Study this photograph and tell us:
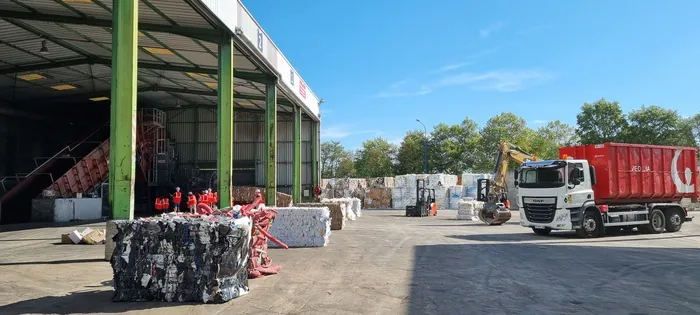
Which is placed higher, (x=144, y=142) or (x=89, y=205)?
(x=144, y=142)

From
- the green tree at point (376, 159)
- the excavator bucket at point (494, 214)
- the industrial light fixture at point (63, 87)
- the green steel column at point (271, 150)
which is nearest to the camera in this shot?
the green steel column at point (271, 150)

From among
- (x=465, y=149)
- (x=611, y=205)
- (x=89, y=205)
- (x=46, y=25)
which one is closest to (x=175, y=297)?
(x=46, y=25)

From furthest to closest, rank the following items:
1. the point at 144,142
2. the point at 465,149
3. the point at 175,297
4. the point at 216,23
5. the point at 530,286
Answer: the point at 465,149 → the point at 144,142 → the point at 216,23 → the point at 530,286 → the point at 175,297

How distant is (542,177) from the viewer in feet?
60.7

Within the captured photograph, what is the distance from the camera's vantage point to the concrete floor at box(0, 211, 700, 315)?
7.23m

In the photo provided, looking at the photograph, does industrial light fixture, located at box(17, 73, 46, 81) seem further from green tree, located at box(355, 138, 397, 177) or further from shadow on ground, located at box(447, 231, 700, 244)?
green tree, located at box(355, 138, 397, 177)

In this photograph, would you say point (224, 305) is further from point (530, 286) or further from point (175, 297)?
point (530, 286)

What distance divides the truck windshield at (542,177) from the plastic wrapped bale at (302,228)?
8400 mm

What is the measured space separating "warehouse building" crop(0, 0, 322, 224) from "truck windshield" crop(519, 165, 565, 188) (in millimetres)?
10268

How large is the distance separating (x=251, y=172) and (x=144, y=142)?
28.5ft

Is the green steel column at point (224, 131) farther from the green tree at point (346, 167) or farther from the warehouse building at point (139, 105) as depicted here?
the green tree at point (346, 167)

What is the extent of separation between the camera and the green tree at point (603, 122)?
5550 centimetres

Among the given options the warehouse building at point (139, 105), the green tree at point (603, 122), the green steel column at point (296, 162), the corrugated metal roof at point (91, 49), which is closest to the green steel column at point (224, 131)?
the warehouse building at point (139, 105)

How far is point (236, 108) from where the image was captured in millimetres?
38875
